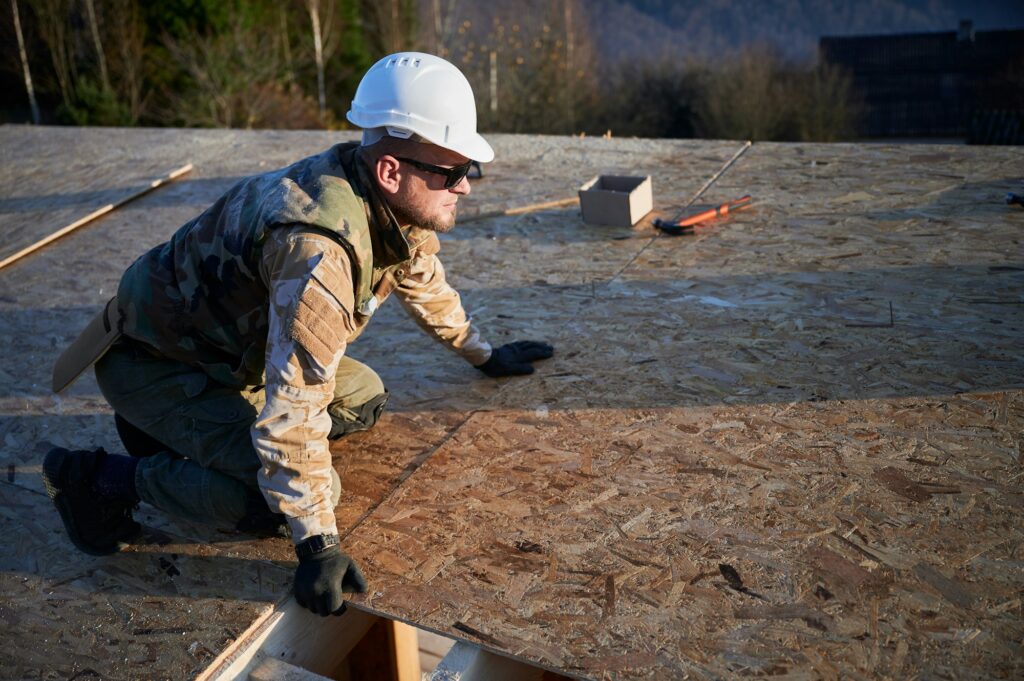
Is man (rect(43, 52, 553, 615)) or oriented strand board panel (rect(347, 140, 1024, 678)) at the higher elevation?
man (rect(43, 52, 553, 615))

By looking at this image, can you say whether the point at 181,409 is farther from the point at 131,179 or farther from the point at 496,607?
the point at 131,179

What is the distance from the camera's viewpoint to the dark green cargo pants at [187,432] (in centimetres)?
272

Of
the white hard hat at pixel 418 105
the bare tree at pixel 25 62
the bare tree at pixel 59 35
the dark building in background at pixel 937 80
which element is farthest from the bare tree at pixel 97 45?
the white hard hat at pixel 418 105

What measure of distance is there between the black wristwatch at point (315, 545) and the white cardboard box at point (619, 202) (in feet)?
9.24

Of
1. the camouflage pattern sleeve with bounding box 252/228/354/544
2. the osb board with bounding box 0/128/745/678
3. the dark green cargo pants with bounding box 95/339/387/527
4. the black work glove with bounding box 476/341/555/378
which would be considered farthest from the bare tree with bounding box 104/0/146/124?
the camouflage pattern sleeve with bounding box 252/228/354/544

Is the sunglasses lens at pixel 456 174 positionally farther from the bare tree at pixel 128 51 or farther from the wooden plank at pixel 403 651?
the bare tree at pixel 128 51

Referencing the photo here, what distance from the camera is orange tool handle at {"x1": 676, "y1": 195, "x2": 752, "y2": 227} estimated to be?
187 inches

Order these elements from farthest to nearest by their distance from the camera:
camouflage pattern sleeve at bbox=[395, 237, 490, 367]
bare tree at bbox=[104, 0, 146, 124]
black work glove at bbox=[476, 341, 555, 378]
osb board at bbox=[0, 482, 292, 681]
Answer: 1. bare tree at bbox=[104, 0, 146, 124]
2. black work glove at bbox=[476, 341, 555, 378]
3. camouflage pattern sleeve at bbox=[395, 237, 490, 367]
4. osb board at bbox=[0, 482, 292, 681]

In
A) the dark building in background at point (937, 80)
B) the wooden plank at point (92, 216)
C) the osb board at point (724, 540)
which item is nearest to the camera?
the osb board at point (724, 540)

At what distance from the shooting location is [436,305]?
128 inches

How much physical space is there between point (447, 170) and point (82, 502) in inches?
55.0

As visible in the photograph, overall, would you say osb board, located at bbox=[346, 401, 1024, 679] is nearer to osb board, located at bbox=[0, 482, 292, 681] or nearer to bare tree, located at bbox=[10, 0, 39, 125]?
osb board, located at bbox=[0, 482, 292, 681]

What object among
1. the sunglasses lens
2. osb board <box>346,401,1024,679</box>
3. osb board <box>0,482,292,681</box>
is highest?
the sunglasses lens

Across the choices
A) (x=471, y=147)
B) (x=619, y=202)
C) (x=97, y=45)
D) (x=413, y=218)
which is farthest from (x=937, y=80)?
(x=413, y=218)
